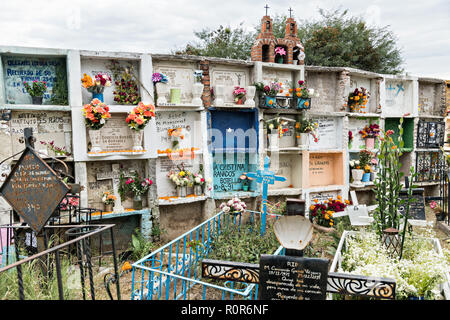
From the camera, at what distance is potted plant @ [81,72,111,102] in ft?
18.8

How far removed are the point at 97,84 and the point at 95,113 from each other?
56 centimetres

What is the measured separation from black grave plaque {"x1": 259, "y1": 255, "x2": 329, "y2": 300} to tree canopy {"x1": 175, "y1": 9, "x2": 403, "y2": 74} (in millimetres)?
12300

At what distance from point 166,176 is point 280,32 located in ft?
34.2

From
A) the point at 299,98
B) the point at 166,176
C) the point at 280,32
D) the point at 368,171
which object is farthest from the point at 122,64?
the point at 280,32

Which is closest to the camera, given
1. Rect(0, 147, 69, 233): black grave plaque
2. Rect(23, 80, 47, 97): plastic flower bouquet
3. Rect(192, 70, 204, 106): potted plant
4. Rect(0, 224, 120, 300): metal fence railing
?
Rect(0, 224, 120, 300): metal fence railing

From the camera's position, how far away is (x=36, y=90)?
222 inches

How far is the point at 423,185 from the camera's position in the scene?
31.7ft

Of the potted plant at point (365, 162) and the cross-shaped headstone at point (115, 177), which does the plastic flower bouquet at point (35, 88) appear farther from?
the potted plant at point (365, 162)

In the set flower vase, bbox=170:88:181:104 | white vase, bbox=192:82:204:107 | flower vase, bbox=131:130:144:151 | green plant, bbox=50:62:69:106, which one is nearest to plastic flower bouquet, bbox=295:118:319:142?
white vase, bbox=192:82:204:107

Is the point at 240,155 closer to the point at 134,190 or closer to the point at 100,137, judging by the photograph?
the point at 134,190

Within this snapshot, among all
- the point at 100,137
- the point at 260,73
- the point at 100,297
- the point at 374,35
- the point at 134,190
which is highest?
the point at 374,35

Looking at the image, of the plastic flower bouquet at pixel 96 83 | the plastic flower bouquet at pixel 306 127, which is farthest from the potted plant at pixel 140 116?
the plastic flower bouquet at pixel 306 127

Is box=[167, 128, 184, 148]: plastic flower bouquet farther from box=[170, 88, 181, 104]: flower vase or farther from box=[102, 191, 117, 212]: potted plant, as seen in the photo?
box=[102, 191, 117, 212]: potted plant

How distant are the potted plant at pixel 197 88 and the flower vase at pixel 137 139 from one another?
1.27 m
